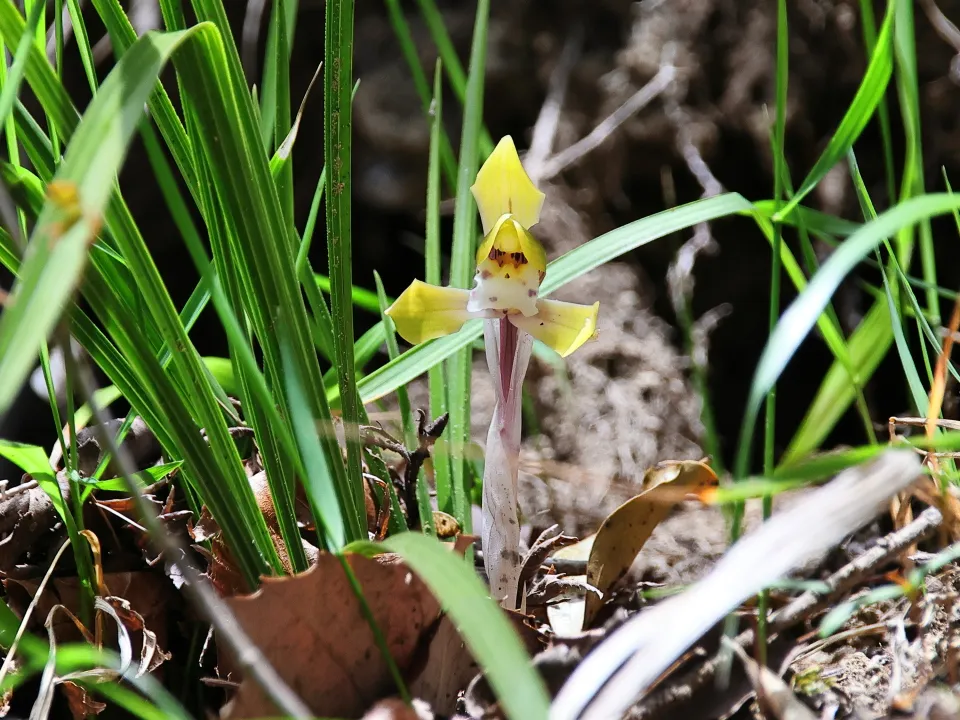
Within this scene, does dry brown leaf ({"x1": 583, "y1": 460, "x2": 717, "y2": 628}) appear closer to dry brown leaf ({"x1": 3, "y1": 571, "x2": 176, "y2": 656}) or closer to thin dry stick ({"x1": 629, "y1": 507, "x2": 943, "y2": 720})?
thin dry stick ({"x1": 629, "y1": 507, "x2": 943, "y2": 720})

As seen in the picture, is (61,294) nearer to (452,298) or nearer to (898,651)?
(452,298)

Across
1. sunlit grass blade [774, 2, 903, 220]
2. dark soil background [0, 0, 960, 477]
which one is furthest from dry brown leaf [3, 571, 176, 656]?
dark soil background [0, 0, 960, 477]

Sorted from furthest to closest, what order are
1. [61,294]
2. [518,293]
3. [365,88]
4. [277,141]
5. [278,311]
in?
[365,88]
[277,141]
[518,293]
[278,311]
[61,294]

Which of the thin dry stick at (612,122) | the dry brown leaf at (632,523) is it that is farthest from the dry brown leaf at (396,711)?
the thin dry stick at (612,122)

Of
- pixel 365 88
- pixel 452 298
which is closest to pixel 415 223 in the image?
pixel 365 88

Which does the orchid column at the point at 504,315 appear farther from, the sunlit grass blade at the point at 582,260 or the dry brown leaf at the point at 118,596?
the dry brown leaf at the point at 118,596

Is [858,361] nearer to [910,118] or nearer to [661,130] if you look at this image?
[910,118]
